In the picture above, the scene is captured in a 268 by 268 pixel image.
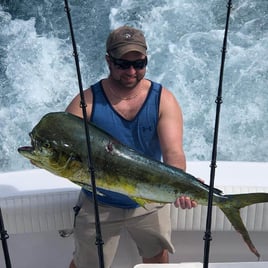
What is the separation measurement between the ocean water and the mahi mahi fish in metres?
3.87

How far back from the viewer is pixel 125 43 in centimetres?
195

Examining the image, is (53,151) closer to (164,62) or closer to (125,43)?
(125,43)

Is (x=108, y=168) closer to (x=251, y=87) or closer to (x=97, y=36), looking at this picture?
(x=251, y=87)

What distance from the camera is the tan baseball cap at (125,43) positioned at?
6.40 feet

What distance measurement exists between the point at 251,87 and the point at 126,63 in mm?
4813

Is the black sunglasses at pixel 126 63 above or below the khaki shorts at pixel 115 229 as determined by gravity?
above

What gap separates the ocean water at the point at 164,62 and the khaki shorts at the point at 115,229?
11.1 ft

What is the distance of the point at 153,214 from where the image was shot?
2.22 meters

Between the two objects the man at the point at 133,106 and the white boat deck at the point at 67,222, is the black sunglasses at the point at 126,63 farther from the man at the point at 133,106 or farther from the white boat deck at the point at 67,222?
the white boat deck at the point at 67,222

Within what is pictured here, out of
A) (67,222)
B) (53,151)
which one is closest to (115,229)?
(67,222)

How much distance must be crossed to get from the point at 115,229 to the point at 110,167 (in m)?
0.60

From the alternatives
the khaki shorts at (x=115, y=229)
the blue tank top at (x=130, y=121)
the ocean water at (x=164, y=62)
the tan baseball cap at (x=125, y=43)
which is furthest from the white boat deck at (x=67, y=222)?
the ocean water at (x=164, y=62)

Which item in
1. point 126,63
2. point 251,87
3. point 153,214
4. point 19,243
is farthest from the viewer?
point 251,87

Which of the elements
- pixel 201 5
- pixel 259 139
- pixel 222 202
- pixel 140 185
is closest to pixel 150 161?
pixel 140 185
